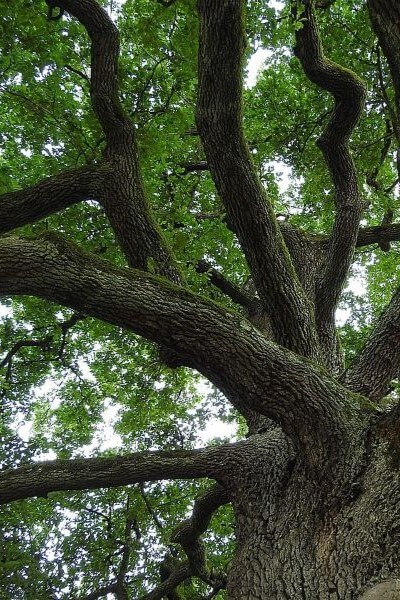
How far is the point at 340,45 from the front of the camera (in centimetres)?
794

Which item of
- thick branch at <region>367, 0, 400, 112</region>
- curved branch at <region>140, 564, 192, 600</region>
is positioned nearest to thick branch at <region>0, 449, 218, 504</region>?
thick branch at <region>367, 0, 400, 112</region>

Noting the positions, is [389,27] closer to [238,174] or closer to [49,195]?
[238,174]

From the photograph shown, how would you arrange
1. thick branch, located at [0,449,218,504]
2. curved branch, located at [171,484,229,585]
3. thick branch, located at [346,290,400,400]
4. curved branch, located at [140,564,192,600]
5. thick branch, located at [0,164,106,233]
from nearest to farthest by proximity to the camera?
thick branch, located at [0,449,218,504] → thick branch, located at [346,290,400,400] → thick branch, located at [0,164,106,233] → curved branch, located at [171,484,229,585] → curved branch, located at [140,564,192,600]

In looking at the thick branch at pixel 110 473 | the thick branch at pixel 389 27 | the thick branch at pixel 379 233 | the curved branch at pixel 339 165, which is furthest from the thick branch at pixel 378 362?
the thick branch at pixel 379 233

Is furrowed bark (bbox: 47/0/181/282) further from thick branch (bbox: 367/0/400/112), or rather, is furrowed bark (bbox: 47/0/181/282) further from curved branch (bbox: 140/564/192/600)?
curved branch (bbox: 140/564/192/600)

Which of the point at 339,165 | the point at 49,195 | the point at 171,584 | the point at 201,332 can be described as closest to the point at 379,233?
the point at 339,165

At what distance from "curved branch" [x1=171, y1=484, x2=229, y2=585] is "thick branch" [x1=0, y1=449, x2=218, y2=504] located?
0.46 m

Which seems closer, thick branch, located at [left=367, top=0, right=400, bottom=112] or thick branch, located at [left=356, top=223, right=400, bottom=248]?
thick branch, located at [left=367, top=0, right=400, bottom=112]

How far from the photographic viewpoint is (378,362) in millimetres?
4695

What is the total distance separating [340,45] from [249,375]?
6939 millimetres

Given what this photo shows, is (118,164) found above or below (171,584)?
above

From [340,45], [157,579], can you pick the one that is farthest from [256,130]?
[157,579]

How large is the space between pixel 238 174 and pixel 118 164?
1535mm

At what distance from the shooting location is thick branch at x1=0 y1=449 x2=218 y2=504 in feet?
14.1
